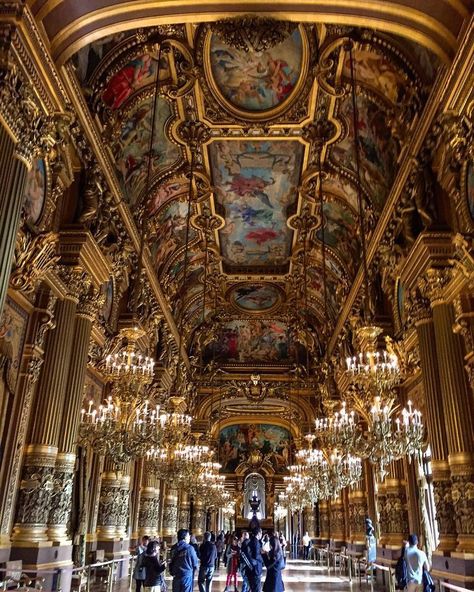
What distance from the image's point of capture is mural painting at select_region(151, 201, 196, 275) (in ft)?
53.2

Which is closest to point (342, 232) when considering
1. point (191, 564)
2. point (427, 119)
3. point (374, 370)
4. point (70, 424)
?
point (427, 119)

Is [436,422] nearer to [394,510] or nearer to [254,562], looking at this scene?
[254,562]

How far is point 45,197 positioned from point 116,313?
5.25m

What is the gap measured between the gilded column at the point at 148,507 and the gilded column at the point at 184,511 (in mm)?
8754

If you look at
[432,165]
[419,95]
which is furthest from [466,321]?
[419,95]

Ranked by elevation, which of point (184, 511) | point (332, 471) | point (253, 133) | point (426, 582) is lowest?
point (426, 582)

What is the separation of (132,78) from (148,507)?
493 inches

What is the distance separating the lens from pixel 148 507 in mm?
17266

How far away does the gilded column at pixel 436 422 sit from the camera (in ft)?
28.4

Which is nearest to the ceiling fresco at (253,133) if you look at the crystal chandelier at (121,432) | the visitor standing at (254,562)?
the crystal chandelier at (121,432)

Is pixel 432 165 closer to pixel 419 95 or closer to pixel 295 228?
pixel 419 95

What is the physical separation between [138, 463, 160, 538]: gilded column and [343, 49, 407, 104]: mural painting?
1242cm

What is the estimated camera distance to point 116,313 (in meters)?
13.8

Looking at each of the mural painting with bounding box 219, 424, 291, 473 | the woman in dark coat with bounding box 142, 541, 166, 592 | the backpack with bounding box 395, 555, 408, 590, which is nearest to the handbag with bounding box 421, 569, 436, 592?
the backpack with bounding box 395, 555, 408, 590
